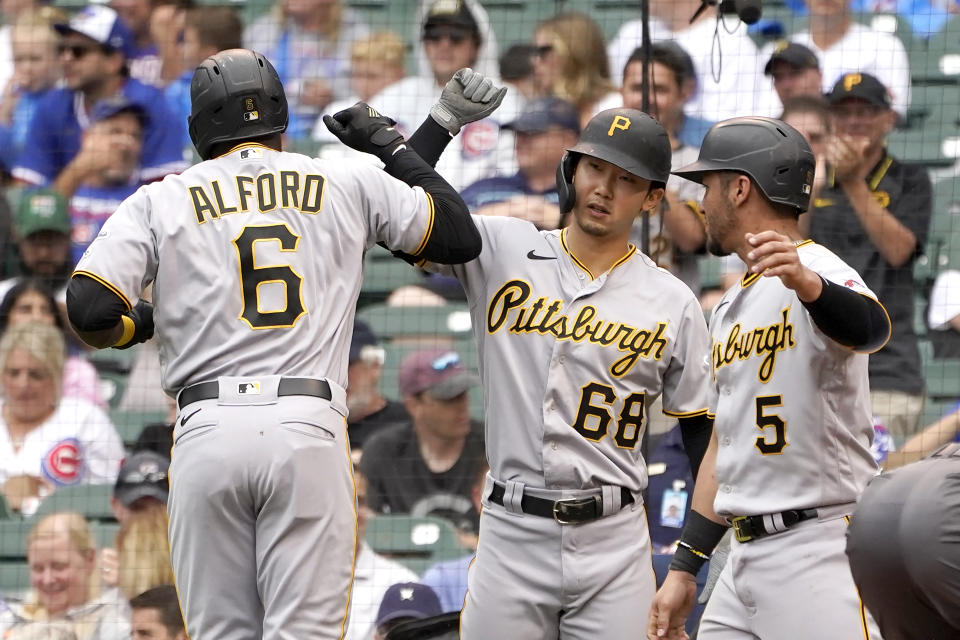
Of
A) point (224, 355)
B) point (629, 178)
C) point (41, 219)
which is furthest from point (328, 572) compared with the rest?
point (41, 219)

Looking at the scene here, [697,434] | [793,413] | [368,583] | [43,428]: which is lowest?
[368,583]

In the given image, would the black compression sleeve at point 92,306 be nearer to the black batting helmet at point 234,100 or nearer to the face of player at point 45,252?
the black batting helmet at point 234,100

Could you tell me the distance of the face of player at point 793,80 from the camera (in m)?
6.23

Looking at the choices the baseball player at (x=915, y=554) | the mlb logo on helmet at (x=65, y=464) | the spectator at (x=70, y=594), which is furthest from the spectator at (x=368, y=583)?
the baseball player at (x=915, y=554)

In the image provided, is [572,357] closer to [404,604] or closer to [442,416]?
[404,604]

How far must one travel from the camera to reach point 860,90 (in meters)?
6.06

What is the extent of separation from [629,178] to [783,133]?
430 mm

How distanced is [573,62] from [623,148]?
3.09 metres

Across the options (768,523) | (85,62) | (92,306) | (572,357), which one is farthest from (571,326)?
(85,62)

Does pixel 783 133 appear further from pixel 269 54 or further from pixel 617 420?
pixel 269 54

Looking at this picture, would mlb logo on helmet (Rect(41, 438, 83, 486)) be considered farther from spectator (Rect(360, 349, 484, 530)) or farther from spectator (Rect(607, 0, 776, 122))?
spectator (Rect(607, 0, 776, 122))

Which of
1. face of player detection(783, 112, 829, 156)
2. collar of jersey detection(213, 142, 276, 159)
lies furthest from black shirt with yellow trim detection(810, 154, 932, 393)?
collar of jersey detection(213, 142, 276, 159)

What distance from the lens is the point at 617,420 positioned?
11.4 ft

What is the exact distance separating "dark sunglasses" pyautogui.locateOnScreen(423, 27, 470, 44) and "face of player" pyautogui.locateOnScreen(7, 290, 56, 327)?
2.26 meters
